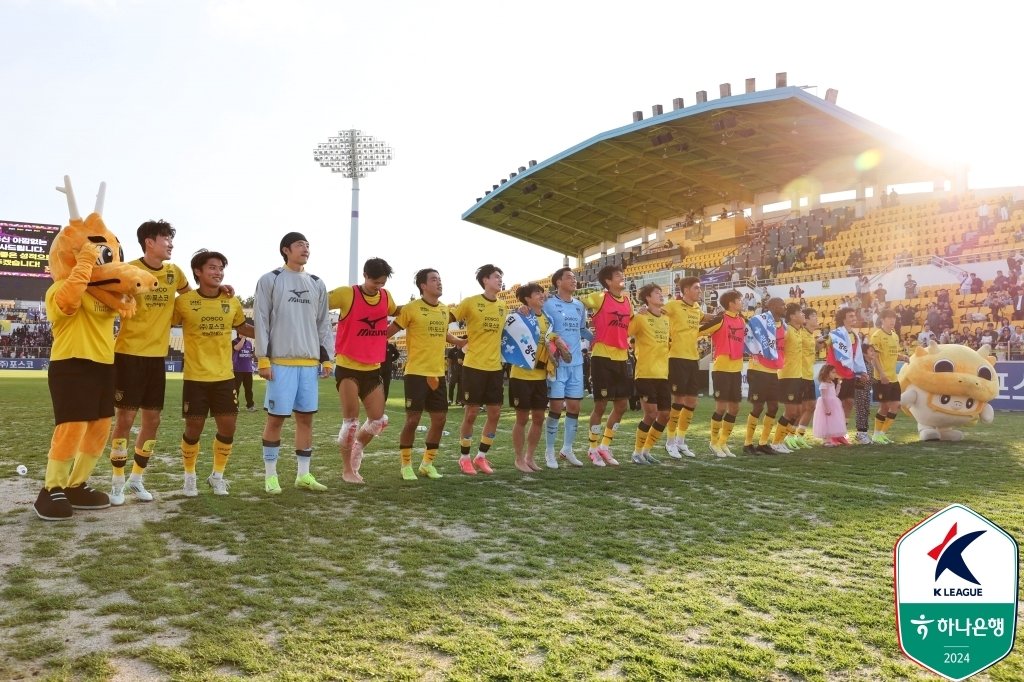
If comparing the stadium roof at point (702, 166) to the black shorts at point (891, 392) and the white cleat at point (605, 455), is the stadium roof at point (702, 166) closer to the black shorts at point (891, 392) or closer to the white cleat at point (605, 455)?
the black shorts at point (891, 392)

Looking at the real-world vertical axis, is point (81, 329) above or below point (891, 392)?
above

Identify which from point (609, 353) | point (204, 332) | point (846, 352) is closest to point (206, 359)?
point (204, 332)

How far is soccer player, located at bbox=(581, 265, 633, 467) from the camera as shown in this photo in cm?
841

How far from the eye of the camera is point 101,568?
380cm

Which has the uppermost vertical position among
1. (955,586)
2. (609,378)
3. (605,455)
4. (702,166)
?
(702,166)

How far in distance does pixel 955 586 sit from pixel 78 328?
208 inches

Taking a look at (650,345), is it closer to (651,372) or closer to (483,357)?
(651,372)

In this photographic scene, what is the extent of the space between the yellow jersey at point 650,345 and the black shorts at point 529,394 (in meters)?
1.42

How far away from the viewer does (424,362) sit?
7.23 metres

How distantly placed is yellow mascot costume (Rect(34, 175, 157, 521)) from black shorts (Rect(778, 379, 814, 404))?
26.7 ft

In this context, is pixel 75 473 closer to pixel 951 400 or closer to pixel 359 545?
pixel 359 545

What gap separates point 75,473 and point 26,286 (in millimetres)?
46738

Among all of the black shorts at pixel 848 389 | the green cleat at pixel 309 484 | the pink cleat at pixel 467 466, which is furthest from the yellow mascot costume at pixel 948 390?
the green cleat at pixel 309 484

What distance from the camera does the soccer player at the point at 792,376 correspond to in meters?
10.1
